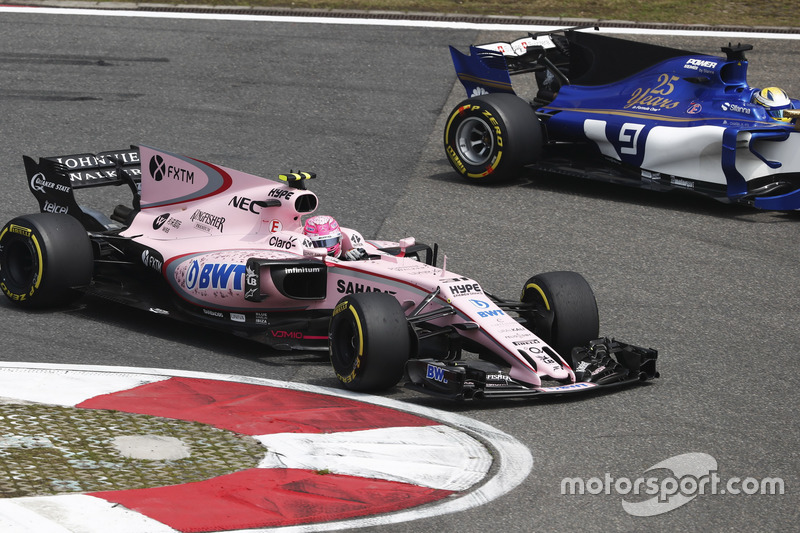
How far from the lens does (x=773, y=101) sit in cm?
1302

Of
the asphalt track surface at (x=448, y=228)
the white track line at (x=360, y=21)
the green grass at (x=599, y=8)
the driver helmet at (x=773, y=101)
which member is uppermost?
the green grass at (x=599, y=8)

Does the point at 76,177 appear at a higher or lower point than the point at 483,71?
lower

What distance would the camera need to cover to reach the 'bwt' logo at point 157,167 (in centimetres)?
1021

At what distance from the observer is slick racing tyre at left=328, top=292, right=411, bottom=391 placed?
A: 25.6 feet

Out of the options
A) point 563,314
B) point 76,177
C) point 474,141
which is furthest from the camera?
point 474,141

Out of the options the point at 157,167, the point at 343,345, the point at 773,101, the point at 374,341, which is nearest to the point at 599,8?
the point at 773,101

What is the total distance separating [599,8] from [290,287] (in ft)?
43.3

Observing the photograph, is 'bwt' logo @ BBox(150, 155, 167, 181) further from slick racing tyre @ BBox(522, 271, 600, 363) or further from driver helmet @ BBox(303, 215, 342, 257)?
slick racing tyre @ BBox(522, 271, 600, 363)

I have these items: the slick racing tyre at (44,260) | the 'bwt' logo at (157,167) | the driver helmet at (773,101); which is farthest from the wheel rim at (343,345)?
the driver helmet at (773,101)

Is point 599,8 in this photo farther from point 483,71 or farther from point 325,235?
point 325,235

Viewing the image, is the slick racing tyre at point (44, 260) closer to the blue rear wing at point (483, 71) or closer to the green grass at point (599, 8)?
the blue rear wing at point (483, 71)

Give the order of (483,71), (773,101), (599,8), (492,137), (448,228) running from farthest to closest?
(599,8), (483,71), (492,137), (773,101), (448,228)

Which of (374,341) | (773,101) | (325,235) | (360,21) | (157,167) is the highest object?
(360,21)

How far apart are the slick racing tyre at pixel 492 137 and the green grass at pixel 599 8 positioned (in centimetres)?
675
